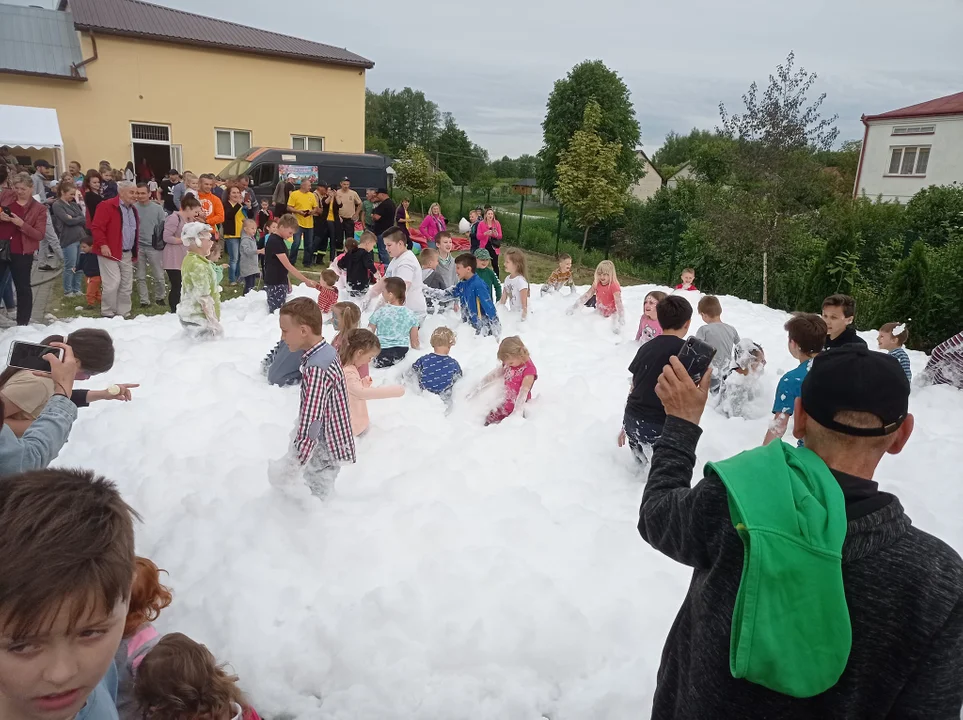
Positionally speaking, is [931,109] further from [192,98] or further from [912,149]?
[192,98]

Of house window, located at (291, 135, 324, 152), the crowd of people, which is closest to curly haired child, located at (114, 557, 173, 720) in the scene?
the crowd of people

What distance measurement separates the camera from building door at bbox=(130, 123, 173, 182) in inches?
969

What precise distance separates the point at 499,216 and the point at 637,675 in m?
22.2

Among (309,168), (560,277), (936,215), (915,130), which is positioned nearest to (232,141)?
(309,168)

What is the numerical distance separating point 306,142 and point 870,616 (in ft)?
95.5

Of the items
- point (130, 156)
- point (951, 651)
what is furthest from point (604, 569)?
point (130, 156)

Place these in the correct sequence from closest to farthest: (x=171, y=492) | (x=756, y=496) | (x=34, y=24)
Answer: (x=756, y=496) < (x=171, y=492) < (x=34, y=24)

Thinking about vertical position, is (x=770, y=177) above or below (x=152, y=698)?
above

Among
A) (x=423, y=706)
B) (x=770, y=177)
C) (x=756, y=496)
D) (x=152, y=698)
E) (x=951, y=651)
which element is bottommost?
(x=423, y=706)

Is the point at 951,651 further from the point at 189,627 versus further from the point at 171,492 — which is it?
the point at 171,492

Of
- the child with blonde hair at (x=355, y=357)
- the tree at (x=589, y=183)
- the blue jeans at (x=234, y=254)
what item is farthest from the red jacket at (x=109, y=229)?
the tree at (x=589, y=183)

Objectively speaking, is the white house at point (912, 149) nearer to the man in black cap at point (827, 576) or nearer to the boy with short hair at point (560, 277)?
the boy with short hair at point (560, 277)

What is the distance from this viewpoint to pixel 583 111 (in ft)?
120

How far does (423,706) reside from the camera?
3016mm
